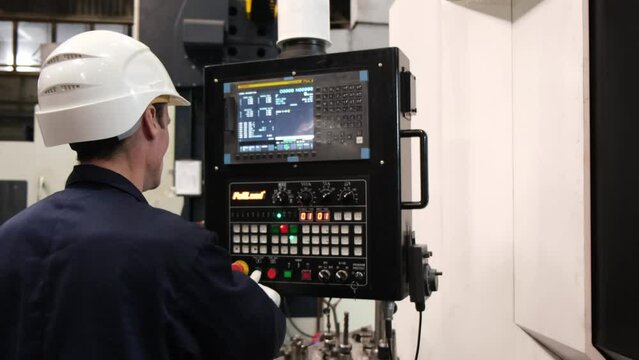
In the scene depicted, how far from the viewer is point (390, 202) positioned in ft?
3.28

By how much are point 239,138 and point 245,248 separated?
0.23m

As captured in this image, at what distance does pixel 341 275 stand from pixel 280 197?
201mm

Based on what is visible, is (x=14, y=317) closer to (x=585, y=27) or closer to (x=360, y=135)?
(x=360, y=135)

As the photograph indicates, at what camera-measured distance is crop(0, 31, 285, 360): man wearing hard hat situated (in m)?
0.78

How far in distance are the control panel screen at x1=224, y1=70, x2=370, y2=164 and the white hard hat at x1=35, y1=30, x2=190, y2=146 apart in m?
0.24

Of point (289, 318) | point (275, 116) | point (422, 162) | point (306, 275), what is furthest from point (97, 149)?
point (289, 318)

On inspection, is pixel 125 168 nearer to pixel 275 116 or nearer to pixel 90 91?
pixel 90 91

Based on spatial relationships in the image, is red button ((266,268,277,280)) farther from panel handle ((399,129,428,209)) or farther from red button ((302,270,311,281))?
panel handle ((399,129,428,209))

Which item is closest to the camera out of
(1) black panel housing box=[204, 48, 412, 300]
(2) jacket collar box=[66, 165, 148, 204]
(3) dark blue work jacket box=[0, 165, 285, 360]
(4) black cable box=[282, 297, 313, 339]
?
(3) dark blue work jacket box=[0, 165, 285, 360]

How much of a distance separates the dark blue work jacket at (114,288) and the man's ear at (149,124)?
141mm

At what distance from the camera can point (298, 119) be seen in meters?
1.08

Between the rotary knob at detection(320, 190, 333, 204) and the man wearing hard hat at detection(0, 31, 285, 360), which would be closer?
the man wearing hard hat at detection(0, 31, 285, 360)

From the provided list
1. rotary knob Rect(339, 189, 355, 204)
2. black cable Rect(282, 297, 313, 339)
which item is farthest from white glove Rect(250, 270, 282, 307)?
black cable Rect(282, 297, 313, 339)

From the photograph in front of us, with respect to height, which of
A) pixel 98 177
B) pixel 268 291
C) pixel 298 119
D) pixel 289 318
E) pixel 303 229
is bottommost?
pixel 289 318
